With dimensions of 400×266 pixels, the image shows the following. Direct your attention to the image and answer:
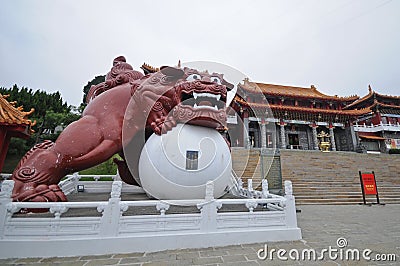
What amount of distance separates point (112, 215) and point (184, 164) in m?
1.80

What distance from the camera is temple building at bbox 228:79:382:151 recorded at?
2178cm

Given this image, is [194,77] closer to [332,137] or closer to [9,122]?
[9,122]

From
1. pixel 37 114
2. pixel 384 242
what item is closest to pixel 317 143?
pixel 384 242

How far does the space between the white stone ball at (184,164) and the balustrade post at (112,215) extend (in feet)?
4.33

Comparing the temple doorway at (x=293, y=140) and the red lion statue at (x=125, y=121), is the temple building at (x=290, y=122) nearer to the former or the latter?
the temple doorway at (x=293, y=140)

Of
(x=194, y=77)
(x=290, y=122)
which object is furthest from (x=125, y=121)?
(x=290, y=122)

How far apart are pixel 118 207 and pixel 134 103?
2.90 metres

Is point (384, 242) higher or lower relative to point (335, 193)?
lower

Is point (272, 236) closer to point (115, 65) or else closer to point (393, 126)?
point (115, 65)

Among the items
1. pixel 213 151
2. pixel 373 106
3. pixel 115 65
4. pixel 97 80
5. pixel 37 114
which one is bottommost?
pixel 213 151

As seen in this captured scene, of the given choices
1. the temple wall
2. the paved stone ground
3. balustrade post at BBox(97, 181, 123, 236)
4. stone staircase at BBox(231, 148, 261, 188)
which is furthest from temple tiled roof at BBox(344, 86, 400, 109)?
balustrade post at BBox(97, 181, 123, 236)

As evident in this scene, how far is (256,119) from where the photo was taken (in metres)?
22.9

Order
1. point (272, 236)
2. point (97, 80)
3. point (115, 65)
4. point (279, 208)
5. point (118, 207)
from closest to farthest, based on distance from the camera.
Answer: point (118, 207), point (272, 236), point (279, 208), point (115, 65), point (97, 80)

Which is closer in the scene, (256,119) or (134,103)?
(134,103)
